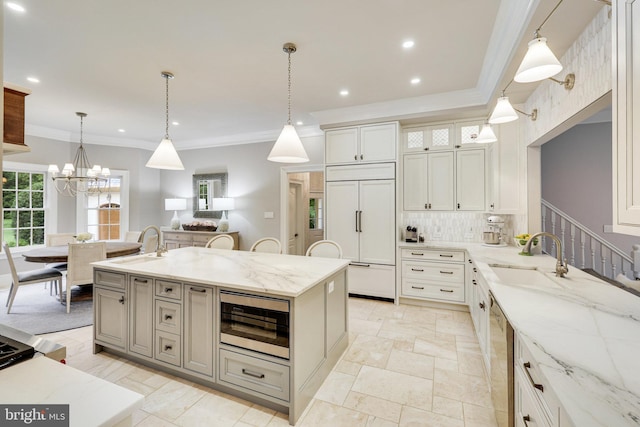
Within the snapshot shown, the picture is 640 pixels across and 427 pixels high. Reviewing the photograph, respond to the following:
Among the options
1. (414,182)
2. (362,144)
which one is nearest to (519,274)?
(414,182)

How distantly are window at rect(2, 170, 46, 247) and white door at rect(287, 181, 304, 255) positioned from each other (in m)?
4.60

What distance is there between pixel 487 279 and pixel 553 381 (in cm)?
127

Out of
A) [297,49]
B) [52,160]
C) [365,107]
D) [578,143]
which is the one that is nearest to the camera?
[297,49]

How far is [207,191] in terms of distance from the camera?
20.7 feet

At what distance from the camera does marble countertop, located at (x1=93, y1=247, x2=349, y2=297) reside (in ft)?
6.45

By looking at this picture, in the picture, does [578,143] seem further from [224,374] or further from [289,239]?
[224,374]

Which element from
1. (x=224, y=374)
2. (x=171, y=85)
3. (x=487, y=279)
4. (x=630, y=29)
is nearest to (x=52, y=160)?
(x=171, y=85)

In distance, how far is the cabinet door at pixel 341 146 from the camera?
433 centimetres

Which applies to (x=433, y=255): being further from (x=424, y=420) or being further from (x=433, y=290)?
(x=424, y=420)

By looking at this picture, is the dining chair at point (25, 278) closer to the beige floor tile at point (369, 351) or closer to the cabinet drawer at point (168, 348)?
the cabinet drawer at point (168, 348)

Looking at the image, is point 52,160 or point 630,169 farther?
point 52,160

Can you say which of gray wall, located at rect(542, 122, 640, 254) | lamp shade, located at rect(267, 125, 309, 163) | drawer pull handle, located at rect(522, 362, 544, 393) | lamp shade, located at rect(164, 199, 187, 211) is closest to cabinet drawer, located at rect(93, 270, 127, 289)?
lamp shade, located at rect(267, 125, 309, 163)

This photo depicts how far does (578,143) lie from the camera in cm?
457

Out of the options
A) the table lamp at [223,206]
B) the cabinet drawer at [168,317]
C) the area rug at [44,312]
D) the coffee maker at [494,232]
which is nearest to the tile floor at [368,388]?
the area rug at [44,312]
